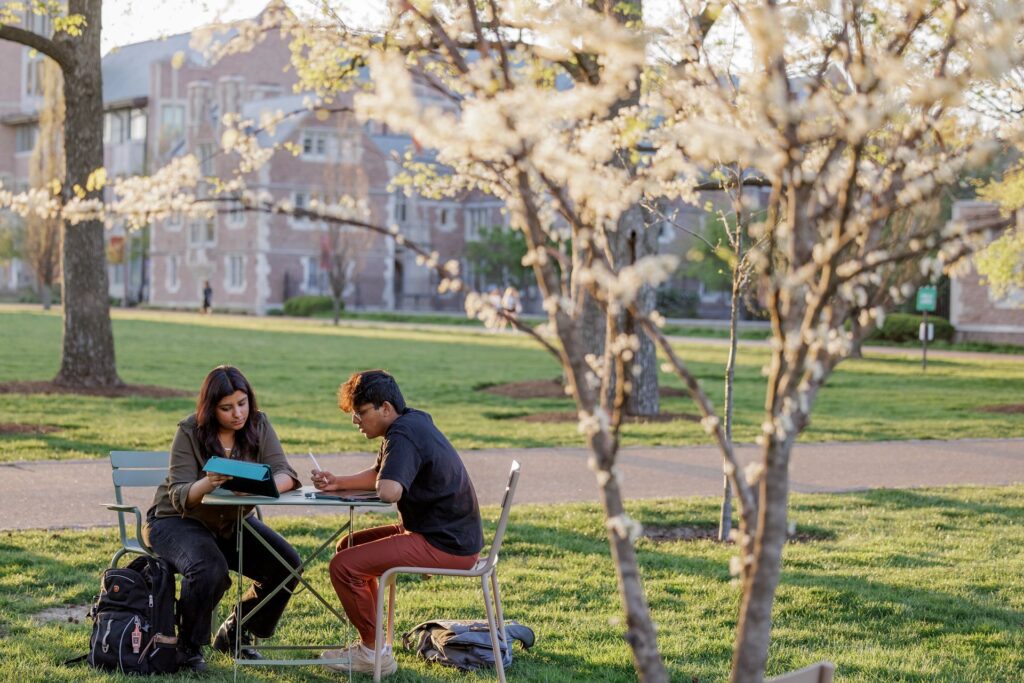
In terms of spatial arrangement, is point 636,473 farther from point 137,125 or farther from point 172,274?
point 137,125

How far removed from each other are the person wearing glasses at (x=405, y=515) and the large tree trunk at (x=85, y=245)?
39.5ft

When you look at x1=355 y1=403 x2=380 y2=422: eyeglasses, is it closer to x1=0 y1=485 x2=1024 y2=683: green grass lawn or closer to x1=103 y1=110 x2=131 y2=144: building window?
x1=0 y1=485 x2=1024 y2=683: green grass lawn

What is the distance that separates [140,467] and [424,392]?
575 inches

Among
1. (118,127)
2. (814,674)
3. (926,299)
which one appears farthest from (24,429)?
(118,127)

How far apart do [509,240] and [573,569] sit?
5522cm

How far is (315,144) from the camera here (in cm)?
6247

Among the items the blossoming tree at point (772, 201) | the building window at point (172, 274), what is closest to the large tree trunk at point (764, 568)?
the blossoming tree at point (772, 201)

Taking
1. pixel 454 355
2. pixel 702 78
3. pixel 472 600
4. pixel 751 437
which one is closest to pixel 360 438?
pixel 751 437

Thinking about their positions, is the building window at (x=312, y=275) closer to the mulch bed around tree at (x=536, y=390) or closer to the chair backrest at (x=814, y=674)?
the mulch bed around tree at (x=536, y=390)

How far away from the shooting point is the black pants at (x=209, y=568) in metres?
6.21

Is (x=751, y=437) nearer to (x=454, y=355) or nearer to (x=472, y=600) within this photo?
(x=472, y=600)

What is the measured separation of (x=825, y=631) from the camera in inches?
275

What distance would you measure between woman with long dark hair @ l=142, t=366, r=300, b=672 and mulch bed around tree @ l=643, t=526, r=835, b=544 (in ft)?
11.4

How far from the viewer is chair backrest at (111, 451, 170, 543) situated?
7.04 m
